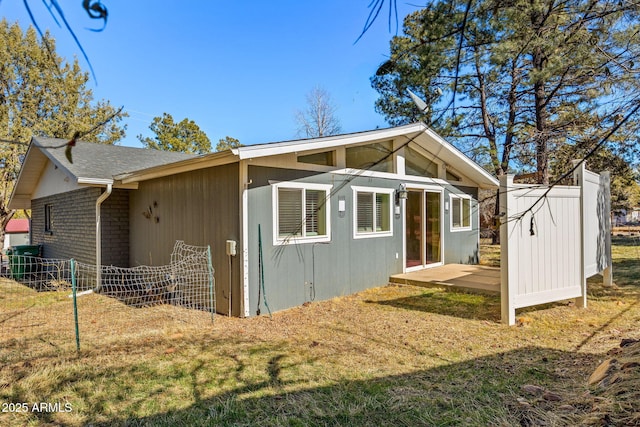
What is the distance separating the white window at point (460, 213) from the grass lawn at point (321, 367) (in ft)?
14.7

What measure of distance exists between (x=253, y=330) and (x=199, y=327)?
0.79 metres

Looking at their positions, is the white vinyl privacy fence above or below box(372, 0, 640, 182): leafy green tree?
below

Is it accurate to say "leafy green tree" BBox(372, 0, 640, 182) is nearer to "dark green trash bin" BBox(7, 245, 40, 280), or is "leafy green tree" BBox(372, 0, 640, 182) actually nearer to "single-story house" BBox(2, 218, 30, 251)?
→ "dark green trash bin" BBox(7, 245, 40, 280)

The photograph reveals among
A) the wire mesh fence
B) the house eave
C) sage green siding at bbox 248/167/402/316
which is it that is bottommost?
the wire mesh fence

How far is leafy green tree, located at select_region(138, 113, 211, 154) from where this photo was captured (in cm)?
2866

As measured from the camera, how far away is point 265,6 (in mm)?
2645

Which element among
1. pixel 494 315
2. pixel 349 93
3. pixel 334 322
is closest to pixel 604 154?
pixel 494 315

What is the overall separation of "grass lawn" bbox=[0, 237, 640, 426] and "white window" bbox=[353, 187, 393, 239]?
1.89m

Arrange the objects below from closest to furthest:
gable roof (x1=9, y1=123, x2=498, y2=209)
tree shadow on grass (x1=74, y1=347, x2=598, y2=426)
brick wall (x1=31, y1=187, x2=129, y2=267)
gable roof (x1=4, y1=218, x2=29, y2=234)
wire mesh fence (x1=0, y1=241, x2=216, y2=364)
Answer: tree shadow on grass (x1=74, y1=347, x2=598, y2=426), wire mesh fence (x1=0, y1=241, x2=216, y2=364), gable roof (x1=9, y1=123, x2=498, y2=209), brick wall (x1=31, y1=187, x2=129, y2=267), gable roof (x1=4, y1=218, x2=29, y2=234)

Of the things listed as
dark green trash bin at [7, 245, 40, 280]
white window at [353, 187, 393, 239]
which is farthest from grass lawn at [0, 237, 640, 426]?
dark green trash bin at [7, 245, 40, 280]

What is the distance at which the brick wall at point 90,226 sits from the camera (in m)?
8.46

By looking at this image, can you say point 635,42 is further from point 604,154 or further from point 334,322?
point 604,154

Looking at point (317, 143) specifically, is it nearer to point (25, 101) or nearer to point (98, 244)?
point (98, 244)

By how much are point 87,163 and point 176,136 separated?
22.4 metres
